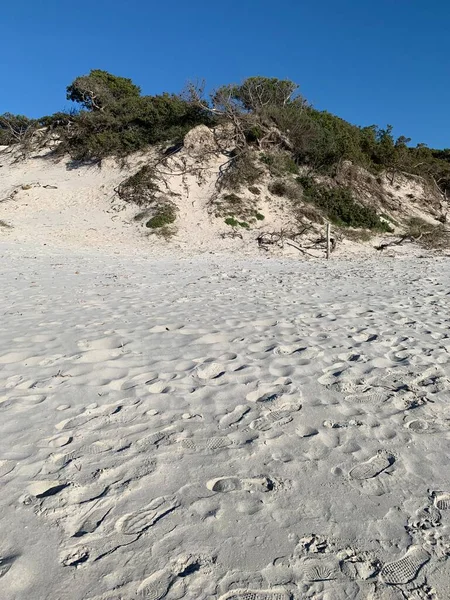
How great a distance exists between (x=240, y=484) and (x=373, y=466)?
866mm

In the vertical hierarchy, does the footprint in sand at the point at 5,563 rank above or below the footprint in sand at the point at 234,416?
below

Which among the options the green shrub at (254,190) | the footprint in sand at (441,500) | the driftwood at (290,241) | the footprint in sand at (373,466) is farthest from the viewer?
the green shrub at (254,190)

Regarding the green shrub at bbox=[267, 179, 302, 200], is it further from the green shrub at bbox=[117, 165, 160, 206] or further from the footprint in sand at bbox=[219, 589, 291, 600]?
the footprint in sand at bbox=[219, 589, 291, 600]

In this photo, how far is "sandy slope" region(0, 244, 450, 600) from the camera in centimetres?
192

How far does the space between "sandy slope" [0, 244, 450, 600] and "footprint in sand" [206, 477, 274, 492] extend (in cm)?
1

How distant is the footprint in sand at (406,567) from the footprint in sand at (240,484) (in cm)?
74

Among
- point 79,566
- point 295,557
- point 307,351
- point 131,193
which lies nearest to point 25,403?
point 79,566

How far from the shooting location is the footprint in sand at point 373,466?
8.57ft

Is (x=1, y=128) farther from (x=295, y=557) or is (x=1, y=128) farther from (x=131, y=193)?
(x=295, y=557)

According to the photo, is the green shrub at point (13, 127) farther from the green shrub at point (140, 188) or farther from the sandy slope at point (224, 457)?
the sandy slope at point (224, 457)

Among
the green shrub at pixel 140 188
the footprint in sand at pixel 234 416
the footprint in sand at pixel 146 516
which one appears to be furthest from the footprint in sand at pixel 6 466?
the green shrub at pixel 140 188

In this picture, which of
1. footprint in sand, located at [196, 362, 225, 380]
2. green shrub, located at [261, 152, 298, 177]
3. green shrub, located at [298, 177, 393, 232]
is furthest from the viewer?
green shrub, located at [261, 152, 298, 177]

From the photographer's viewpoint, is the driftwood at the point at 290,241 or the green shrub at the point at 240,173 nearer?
the driftwood at the point at 290,241

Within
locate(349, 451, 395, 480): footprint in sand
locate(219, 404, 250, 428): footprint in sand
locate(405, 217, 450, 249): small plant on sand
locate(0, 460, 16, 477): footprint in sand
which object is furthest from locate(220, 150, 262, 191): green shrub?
locate(0, 460, 16, 477): footprint in sand
